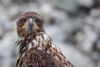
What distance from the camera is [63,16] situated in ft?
30.1

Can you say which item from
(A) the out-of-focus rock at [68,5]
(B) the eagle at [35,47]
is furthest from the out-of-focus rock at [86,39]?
(B) the eagle at [35,47]

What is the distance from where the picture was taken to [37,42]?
3.87 metres

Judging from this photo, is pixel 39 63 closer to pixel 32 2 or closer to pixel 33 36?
pixel 33 36

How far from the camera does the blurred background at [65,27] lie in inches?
320

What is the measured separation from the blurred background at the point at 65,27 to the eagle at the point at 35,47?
3.75 meters

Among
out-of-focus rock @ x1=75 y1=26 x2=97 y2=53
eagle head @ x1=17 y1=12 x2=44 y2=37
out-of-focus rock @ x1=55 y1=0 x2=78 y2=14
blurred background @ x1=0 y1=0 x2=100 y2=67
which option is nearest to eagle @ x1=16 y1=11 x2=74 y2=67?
eagle head @ x1=17 y1=12 x2=44 y2=37

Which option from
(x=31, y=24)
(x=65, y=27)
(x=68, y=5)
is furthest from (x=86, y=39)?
(x=31, y=24)

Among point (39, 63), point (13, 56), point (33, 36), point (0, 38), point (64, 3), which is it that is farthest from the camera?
point (64, 3)


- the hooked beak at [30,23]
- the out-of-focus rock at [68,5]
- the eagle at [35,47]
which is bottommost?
the eagle at [35,47]

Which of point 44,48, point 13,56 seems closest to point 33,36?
point 44,48

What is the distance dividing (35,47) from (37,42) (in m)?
0.08

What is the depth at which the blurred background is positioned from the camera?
8141 mm

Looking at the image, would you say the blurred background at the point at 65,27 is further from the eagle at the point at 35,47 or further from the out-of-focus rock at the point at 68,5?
the eagle at the point at 35,47

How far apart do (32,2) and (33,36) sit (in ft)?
20.7
